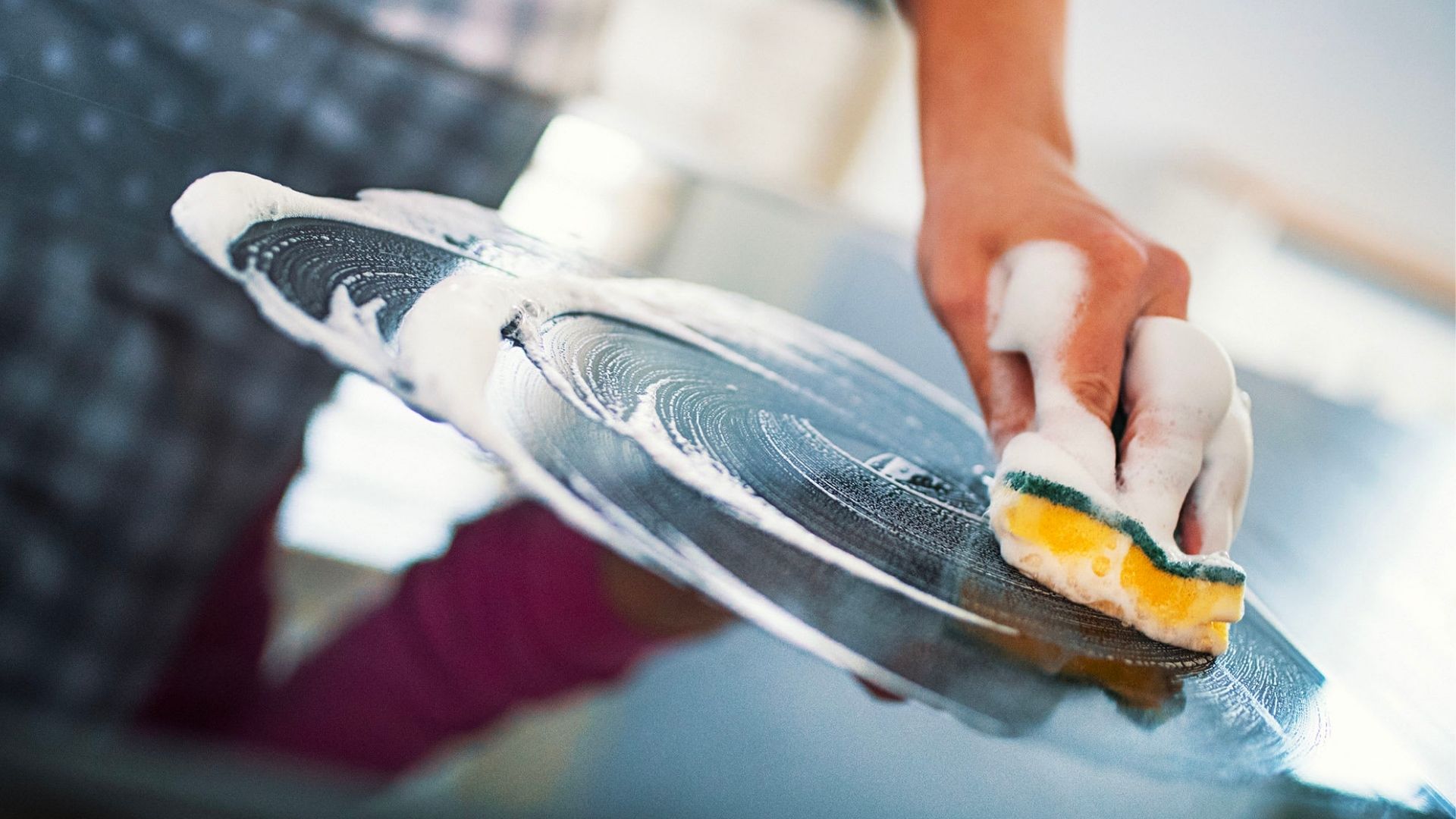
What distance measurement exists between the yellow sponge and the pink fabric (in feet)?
0.66

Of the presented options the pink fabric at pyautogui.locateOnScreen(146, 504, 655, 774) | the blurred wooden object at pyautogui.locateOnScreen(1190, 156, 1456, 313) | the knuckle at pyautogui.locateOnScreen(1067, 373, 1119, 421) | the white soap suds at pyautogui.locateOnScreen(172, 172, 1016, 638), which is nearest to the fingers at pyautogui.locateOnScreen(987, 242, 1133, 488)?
the knuckle at pyautogui.locateOnScreen(1067, 373, 1119, 421)

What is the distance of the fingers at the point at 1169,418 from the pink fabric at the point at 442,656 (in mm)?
283

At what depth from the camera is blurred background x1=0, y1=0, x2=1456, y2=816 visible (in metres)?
0.24

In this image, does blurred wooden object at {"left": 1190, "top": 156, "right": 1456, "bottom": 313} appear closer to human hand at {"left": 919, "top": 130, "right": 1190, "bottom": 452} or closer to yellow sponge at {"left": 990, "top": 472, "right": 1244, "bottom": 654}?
human hand at {"left": 919, "top": 130, "right": 1190, "bottom": 452}

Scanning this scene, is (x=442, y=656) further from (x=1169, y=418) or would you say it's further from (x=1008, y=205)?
(x=1008, y=205)

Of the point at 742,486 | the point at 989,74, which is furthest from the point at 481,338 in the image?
the point at 989,74

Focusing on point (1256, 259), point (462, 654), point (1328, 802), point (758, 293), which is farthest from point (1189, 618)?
point (1256, 259)

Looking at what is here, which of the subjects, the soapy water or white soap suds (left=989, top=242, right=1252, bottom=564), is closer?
the soapy water

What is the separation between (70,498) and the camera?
0.74 feet

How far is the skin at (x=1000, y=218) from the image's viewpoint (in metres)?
0.53

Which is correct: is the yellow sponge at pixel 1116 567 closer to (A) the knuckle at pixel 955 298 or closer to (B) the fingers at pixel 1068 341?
(B) the fingers at pixel 1068 341

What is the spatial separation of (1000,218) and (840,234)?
21.5 inches

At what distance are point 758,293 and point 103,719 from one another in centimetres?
67

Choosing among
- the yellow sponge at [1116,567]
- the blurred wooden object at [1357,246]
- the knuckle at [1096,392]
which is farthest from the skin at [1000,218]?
the blurred wooden object at [1357,246]
